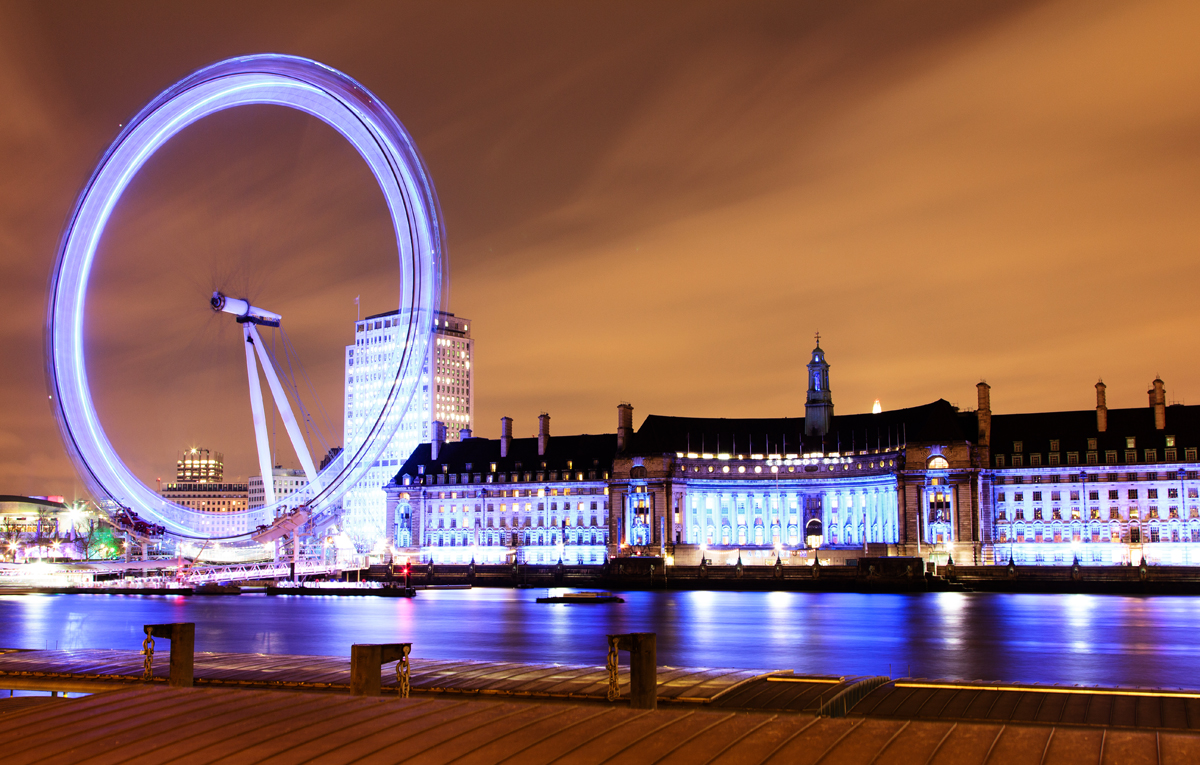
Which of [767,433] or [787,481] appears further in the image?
[767,433]

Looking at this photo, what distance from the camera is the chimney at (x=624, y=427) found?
170m

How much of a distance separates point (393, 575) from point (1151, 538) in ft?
317

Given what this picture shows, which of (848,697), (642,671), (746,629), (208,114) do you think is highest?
(208,114)

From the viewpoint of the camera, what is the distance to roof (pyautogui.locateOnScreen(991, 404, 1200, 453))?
472 feet

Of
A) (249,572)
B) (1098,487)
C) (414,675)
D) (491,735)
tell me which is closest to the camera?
(491,735)

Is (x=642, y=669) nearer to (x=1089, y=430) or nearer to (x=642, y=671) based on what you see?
(x=642, y=671)

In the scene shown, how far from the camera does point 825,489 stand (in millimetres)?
165625

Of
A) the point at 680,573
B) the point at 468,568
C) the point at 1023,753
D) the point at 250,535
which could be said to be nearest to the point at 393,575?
the point at 468,568

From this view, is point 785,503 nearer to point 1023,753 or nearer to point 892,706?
point 892,706

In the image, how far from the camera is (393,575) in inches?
6142

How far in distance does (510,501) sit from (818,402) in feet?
159

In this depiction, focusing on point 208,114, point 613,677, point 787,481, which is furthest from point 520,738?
point 787,481

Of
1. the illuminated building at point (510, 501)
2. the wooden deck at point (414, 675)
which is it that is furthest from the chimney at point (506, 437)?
the wooden deck at point (414, 675)

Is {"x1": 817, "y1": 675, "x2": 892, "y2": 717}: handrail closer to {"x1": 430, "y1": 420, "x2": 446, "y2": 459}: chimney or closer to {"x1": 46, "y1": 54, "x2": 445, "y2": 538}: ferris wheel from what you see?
{"x1": 46, "y1": 54, "x2": 445, "y2": 538}: ferris wheel
